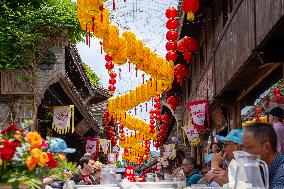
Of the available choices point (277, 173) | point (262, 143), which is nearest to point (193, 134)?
point (262, 143)

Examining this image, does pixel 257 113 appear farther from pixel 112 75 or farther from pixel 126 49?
pixel 112 75

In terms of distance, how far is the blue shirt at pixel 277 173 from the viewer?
3971 millimetres

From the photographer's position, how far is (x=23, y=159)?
3.83 meters

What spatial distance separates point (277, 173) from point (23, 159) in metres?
1.84

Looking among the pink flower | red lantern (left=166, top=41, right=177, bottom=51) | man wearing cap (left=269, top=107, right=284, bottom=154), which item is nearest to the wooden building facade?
red lantern (left=166, top=41, right=177, bottom=51)

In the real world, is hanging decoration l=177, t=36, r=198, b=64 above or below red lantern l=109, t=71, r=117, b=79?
above

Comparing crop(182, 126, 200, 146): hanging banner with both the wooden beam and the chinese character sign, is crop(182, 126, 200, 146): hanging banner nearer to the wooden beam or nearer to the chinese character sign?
the wooden beam

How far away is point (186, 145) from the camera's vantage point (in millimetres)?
28797

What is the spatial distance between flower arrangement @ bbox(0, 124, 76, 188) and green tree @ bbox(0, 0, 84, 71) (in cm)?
1404

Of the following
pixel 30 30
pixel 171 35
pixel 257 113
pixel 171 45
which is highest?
pixel 30 30

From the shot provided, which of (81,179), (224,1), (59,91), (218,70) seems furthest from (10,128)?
(59,91)

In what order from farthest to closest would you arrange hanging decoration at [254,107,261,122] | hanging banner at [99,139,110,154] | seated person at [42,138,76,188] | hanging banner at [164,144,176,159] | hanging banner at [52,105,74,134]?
hanging banner at [99,139,110,154] → hanging banner at [164,144,176,159] → hanging banner at [52,105,74,134] → hanging decoration at [254,107,261,122] → seated person at [42,138,76,188]

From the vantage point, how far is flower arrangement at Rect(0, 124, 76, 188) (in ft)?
12.2

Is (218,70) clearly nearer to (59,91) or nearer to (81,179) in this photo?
(81,179)
